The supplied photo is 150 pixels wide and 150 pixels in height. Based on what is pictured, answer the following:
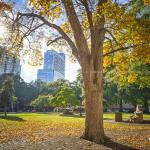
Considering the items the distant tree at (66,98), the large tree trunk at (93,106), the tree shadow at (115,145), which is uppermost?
the distant tree at (66,98)

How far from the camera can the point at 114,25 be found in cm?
1475

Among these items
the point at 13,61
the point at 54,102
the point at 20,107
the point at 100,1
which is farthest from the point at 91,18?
the point at 20,107

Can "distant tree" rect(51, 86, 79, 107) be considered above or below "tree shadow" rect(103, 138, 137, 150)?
above

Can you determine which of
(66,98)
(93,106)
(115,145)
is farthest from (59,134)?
(66,98)


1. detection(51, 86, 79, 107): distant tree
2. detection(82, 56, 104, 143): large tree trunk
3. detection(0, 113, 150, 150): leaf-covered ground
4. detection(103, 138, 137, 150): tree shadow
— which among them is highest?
detection(51, 86, 79, 107): distant tree

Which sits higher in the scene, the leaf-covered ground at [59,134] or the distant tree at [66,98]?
the distant tree at [66,98]

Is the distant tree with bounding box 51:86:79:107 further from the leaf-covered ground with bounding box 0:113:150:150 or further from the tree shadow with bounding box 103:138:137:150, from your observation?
the tree shadow with bounding box 103:138:137:150

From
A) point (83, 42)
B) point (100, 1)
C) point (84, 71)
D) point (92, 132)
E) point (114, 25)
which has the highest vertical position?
point (100, 1)

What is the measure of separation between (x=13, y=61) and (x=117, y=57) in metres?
6.38

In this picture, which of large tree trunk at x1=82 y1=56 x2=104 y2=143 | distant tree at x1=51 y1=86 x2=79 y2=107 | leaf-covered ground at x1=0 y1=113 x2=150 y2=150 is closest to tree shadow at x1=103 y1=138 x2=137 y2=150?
leaf-covered ground at x1=0 y1=113 x2=150 y2=150

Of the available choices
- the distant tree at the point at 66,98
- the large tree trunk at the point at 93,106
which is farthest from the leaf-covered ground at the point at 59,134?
the distant tree at the point at 66,98

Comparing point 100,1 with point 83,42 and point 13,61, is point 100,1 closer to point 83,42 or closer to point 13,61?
point 83,42

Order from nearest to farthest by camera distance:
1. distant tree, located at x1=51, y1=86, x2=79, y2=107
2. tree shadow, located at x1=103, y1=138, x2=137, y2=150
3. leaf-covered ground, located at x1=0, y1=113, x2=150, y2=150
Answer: tree shadow, located at x1=103, y1=138, x2=137, y2=150, leaf-covered ground, located at x1=0, y1=113, x2=150, y2=150, distant tree, located at x1=51, y1=86, x2=79, y2=107

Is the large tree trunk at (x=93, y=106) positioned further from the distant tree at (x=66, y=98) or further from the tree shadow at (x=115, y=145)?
the distant tree at (x=66, y=98)
